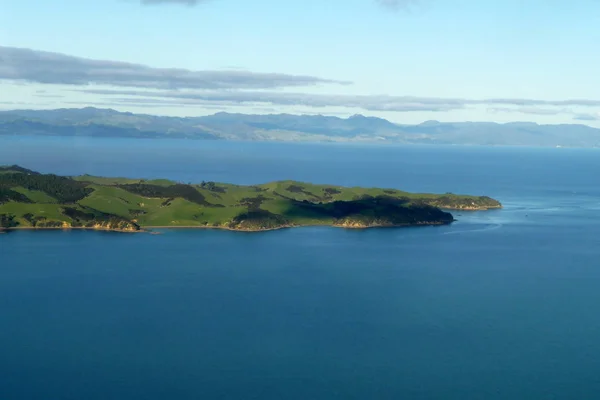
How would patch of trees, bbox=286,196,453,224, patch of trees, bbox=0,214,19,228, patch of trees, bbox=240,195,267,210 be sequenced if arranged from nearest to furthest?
patch of trees, bbox=0,214,19,228, patch of trees, bbox=286,196,453,224, patch of trees, bbox=240,195,267,210

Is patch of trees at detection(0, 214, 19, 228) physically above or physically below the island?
below

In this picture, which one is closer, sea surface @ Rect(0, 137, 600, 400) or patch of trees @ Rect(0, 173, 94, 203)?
sea surface @ Rect(0, 137, 600, 400)

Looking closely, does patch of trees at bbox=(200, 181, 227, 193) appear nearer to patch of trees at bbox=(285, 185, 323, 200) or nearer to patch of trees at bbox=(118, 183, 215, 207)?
patch of trees at bbox=(118, 183, 215, 207)

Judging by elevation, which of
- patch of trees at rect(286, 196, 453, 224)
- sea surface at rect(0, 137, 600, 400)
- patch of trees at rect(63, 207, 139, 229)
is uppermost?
patch of trees at rect(286, 196, 453, 224)

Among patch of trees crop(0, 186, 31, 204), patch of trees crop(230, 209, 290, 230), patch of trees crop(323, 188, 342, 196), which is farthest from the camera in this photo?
patch of trees crop(323, 188, 342, 196)

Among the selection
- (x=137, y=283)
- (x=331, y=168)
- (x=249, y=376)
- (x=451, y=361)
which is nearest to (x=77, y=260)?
(x=137, y=283)

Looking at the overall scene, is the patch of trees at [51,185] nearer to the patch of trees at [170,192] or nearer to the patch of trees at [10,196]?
the patch of trees at [10,196]

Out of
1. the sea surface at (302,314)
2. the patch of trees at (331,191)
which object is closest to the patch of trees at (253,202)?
the sea surface at (302,314)

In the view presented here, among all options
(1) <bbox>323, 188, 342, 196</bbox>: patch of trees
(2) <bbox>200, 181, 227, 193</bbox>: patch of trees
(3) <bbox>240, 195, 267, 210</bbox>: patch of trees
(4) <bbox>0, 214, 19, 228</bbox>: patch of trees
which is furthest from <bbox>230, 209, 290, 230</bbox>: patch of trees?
(4) <bbox>0, 214, 19, 228</bbox>: patch of trees
